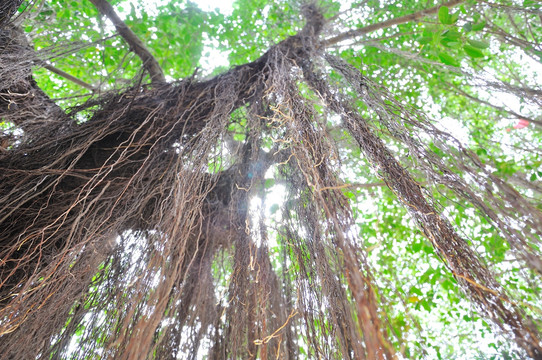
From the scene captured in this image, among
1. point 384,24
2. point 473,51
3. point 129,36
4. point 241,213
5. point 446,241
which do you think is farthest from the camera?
point 129,36

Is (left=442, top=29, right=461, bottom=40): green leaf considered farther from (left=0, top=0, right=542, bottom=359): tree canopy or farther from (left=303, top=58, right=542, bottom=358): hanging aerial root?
(left=303, top=58, right=542, bottom=358): hanging aerial root

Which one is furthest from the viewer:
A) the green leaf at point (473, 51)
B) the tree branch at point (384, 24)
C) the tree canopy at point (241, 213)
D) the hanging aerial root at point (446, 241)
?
the tree branch at point (384, 24)

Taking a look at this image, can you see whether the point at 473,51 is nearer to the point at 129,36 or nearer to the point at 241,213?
the point at 241,213

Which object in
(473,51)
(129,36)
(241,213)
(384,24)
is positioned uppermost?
(129,36)

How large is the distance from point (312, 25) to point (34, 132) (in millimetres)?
2008

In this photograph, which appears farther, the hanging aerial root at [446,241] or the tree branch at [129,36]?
the tree branch at [129,36]

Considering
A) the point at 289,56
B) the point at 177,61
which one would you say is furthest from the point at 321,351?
the point at 177,61

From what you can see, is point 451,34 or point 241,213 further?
point 241,213

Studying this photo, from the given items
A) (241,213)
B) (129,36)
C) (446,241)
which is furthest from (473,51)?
(129,36)

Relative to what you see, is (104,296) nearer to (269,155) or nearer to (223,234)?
(223,234)

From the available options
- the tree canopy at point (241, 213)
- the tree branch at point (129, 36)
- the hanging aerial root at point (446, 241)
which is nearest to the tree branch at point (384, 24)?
the tree canopy at point (241, 213)

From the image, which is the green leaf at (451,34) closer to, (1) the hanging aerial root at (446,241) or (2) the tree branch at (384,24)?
(1) the hanging aerial root at (446,241)

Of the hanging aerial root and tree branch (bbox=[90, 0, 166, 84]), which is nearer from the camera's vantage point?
the hanging aerial root

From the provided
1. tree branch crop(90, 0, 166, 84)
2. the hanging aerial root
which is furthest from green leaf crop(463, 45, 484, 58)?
tree branch crop(90, 0, 166, 84)
